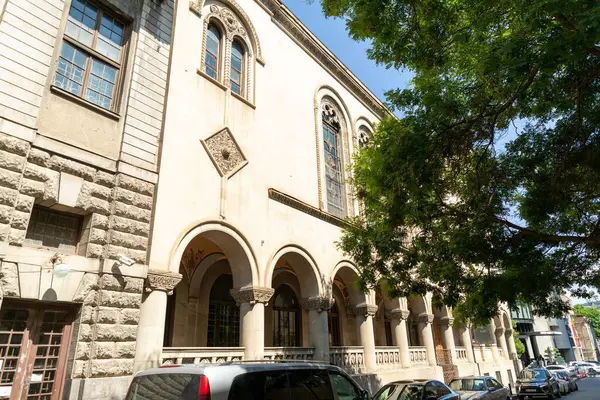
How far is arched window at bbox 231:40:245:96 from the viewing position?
13568 millimetres

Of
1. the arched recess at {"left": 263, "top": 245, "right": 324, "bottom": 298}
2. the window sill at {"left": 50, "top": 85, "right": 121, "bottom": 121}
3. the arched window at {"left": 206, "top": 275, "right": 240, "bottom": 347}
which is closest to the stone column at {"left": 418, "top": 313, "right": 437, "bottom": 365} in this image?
the arched recess at {"left": 263, "top": 245, "right": 324, "bottom": 298}

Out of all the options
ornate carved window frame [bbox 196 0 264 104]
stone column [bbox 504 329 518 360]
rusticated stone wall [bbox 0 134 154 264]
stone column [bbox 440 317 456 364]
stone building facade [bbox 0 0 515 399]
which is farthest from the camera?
stone column [bbox 504 329 518 360]

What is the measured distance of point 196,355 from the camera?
9.41 meters

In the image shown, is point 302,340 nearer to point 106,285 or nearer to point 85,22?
point 106,285

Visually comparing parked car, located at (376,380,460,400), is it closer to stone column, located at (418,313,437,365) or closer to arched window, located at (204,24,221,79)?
stone column, located at (418,313,437,365)

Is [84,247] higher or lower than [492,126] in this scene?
lower

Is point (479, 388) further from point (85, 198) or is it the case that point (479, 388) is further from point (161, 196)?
point (85, 198)

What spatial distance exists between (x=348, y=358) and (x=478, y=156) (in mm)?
8294

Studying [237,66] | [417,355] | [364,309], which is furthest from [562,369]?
[237,66]

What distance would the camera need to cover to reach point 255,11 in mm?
15227

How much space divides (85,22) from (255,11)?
24.4 ft

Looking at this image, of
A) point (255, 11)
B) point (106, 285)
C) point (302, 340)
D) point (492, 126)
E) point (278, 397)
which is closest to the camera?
point (278, 397)

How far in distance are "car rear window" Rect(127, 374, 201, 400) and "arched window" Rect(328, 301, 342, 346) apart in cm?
1336

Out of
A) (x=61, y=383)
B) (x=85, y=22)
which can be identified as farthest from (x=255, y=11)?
(x=61, y=383)
